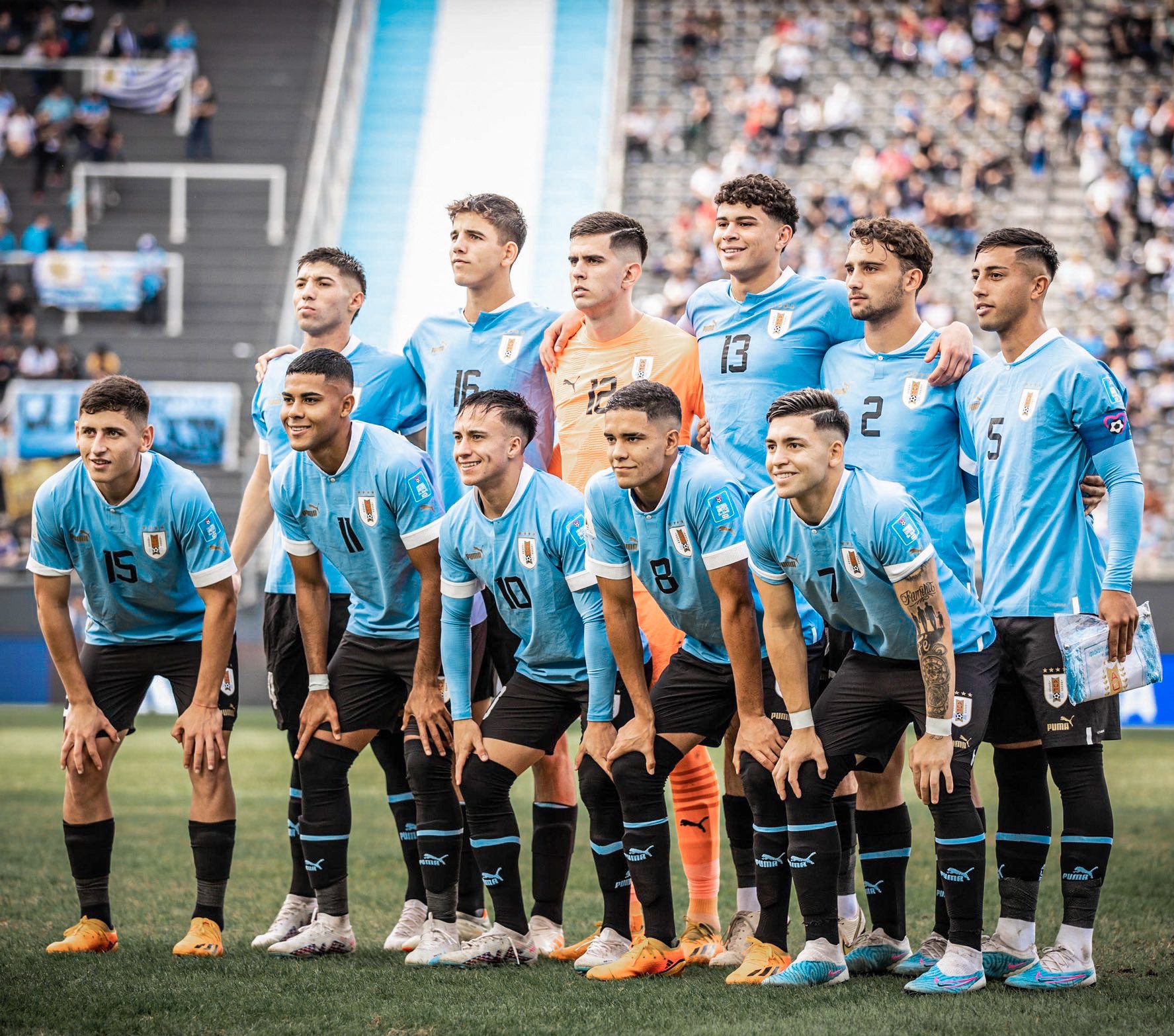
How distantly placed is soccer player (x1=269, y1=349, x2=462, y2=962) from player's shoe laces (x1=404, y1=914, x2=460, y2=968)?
44 mm

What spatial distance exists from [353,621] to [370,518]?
0.49m

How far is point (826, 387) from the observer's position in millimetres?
5906

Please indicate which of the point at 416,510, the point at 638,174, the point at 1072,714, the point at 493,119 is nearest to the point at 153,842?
the point at 416,510

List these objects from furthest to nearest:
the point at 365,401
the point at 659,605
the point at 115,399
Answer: the point at 365,401 < the point at 115,399 < the point at 659,605

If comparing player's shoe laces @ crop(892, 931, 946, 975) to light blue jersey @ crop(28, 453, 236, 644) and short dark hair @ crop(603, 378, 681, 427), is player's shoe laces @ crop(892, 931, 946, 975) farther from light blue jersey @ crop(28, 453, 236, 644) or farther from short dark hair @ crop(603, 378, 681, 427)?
light blue jersey @ crop(28, 453, 236, 644)

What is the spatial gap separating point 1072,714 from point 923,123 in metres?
22.1

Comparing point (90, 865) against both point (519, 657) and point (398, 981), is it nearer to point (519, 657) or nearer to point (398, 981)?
point (398, 981)

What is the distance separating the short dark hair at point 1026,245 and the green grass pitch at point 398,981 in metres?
2.66

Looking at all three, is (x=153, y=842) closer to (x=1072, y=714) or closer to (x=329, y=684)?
(x=329, y=684)

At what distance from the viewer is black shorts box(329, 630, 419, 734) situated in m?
6.03

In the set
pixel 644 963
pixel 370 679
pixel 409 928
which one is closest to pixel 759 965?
pixel 644 963

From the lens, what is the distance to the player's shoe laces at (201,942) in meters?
5.80

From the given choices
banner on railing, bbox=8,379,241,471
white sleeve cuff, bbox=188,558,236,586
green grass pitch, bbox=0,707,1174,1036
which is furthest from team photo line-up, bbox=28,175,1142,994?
banner on railing, bbox=8,379,241,471

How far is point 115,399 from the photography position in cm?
596
